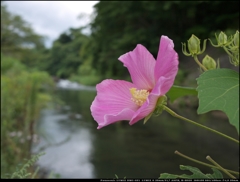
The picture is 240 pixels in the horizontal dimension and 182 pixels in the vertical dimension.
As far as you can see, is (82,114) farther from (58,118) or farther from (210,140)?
(210,140)

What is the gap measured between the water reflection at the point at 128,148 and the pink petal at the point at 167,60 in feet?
7.29

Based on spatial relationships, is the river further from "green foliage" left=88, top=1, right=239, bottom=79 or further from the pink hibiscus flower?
"green foliage" left=88, top=1, right=239, bottom=79

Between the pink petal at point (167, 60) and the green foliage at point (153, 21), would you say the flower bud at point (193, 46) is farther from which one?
the green foliage at point (153, 21)

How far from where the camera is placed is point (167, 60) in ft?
0.66

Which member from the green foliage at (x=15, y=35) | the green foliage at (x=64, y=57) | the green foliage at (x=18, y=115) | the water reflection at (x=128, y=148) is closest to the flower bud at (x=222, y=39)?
the green foliage at (x=18, y=115)

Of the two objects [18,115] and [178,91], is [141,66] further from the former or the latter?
[18,115]

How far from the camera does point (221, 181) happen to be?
0.25 metres

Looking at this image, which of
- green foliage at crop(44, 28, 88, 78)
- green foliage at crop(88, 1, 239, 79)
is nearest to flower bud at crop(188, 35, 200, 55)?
green foliage at crop(88, 1, 239, 79)

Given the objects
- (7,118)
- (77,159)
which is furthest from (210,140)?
(7,118)

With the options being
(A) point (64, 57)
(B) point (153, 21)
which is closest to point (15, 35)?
(B) point (153, 21)

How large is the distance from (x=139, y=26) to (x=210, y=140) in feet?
16.9

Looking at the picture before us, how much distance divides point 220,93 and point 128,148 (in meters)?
3.06

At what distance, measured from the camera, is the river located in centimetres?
249

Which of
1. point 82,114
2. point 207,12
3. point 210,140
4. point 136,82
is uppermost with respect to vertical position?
point 207,12
